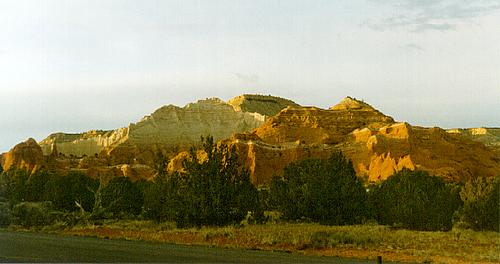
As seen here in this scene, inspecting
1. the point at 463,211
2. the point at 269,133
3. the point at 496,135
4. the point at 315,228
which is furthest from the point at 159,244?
the point at 496,135

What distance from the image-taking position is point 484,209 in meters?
30.9

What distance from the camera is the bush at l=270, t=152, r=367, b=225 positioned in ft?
107

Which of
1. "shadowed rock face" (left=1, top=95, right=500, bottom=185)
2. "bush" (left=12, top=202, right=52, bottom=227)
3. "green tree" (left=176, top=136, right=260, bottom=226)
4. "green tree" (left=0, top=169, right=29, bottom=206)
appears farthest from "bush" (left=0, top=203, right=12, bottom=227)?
"shadowed rock face" (left=1, top=95, right=500, bottom=185)

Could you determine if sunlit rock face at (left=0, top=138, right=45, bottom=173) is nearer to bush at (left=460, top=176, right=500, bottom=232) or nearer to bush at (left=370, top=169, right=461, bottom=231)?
bush at (left=370, top=169, right=461, bottom=231)

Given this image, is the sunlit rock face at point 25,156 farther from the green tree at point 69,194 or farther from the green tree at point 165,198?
the green tree at point 165,198

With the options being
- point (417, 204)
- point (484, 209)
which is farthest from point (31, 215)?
point (484, 209)

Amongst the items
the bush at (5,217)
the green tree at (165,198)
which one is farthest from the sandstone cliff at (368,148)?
the bush at (5,217)

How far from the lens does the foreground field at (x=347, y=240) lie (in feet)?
70.4

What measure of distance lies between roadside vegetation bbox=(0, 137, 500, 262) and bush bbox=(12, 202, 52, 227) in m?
0.06

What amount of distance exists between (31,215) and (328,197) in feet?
63.4

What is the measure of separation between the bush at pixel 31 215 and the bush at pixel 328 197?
15188 mm

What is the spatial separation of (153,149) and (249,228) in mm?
95614

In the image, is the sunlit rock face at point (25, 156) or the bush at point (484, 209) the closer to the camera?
the bush at point (484, 209)

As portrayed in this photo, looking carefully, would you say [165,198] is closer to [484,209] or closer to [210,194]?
[210,194]
